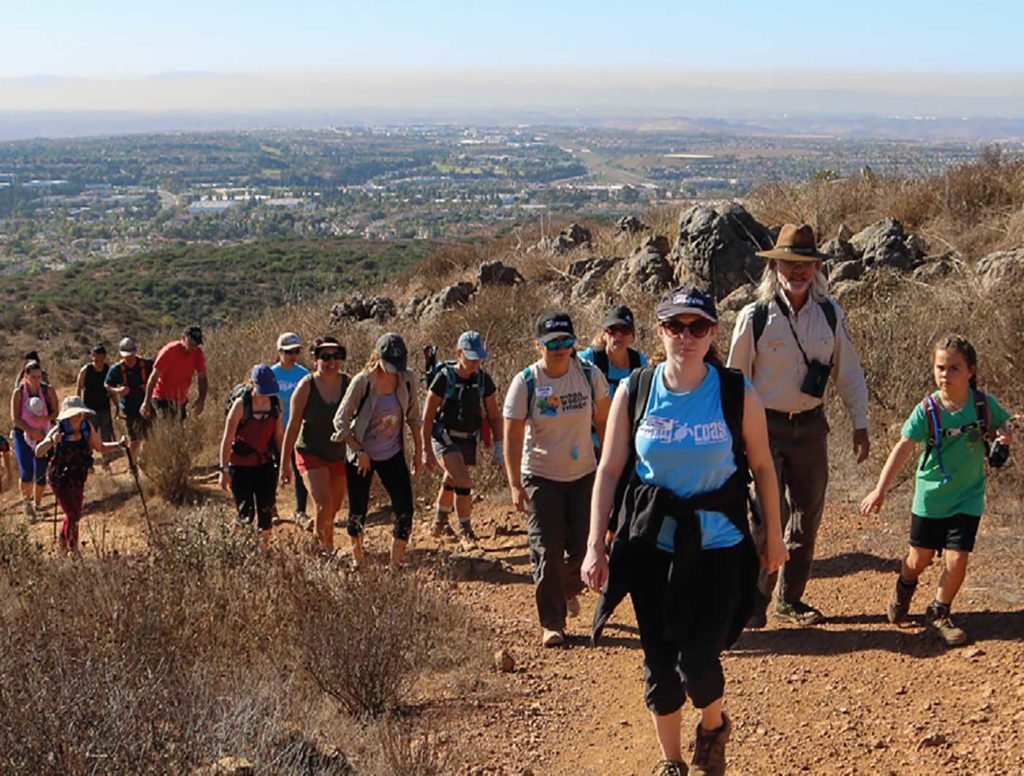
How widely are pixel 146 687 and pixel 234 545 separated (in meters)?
2.09

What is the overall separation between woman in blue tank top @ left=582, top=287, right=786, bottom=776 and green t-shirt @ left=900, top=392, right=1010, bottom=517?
5.29 ft

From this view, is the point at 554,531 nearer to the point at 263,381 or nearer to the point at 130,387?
the point at 263,381

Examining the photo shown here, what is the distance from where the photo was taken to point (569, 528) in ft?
18.1

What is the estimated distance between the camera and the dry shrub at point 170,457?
10141 mm

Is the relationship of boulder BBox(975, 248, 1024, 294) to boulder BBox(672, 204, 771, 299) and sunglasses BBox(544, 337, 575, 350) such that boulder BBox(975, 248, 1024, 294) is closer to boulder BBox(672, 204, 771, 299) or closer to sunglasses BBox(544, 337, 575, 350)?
boulder BBox(672, 204, 771, 299)

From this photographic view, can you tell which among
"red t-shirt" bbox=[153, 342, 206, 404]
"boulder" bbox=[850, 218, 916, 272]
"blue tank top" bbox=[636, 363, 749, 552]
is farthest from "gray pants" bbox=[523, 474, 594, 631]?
"boulder" bbox=[850, 218, 916, 272]

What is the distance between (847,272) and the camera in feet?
38.4

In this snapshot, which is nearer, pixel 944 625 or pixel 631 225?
pixel 944 625

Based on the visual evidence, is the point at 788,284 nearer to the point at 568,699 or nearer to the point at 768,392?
the point at 768,392

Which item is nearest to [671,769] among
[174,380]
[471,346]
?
[471,346]

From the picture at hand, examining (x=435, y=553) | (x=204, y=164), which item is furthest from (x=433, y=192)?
(x=435, y=553)

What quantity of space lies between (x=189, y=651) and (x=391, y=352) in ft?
7.66

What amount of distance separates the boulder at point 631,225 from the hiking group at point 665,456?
9419mm

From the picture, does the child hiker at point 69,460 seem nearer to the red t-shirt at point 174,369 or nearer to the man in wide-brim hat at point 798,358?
the red t-shirt at point 174,369
